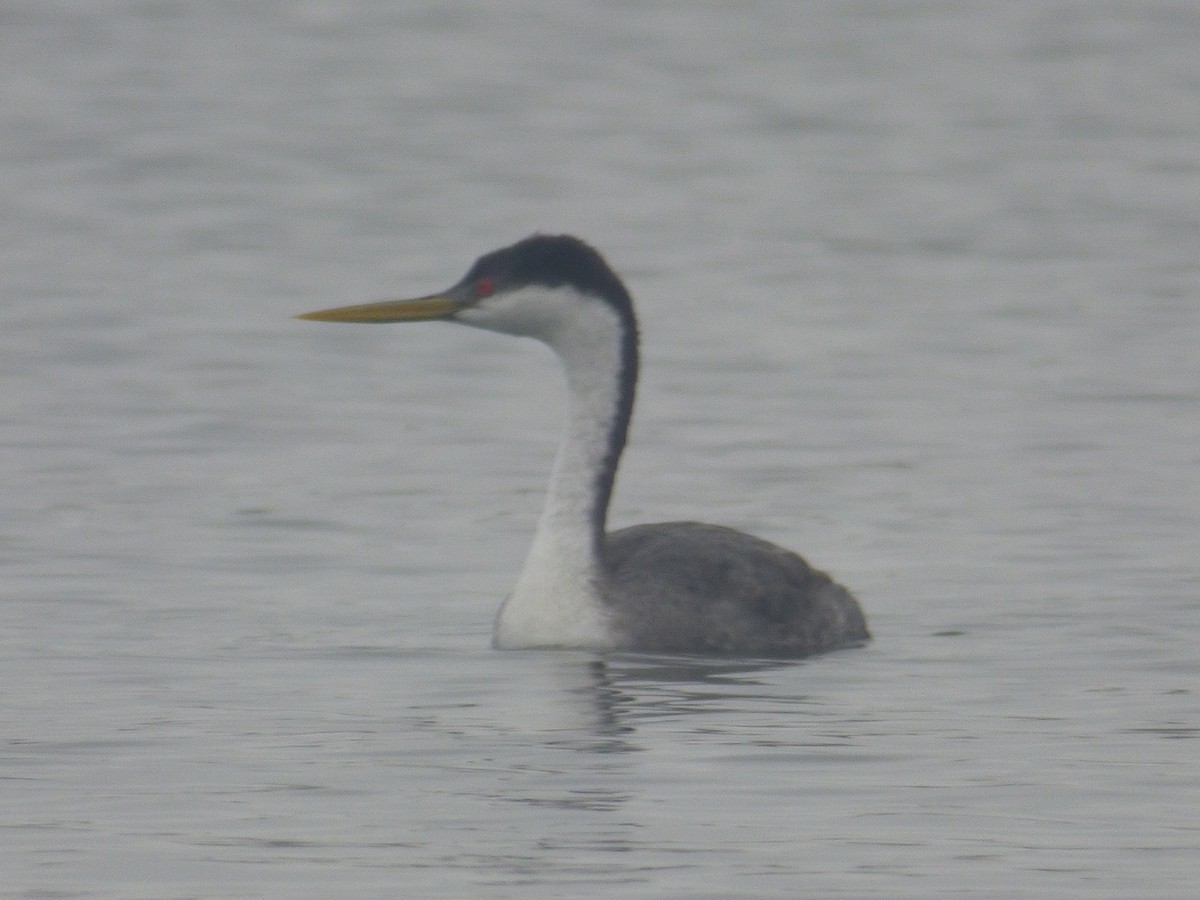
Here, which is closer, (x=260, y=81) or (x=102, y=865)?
(x=102, y=865)

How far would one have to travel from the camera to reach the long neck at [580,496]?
11875 millimetres

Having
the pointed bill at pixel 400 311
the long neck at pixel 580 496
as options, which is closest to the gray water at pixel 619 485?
the long neck at pixel 580 496

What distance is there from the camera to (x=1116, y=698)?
10.9 meters

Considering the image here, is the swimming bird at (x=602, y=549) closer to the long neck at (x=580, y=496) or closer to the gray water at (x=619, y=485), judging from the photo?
the long neck at (x=580, y=496)

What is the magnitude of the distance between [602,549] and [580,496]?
0.26m

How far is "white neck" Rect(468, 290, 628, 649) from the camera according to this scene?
38.9 feet

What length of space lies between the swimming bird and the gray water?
0.78 ft

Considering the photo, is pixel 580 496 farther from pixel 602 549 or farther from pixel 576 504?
pixel 602 549

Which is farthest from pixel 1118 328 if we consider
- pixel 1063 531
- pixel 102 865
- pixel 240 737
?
pixel 102 865

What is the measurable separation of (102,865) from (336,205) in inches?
783

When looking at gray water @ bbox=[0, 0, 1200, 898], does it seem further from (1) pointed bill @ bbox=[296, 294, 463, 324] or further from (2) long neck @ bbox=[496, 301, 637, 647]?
(1) pointed bill @ bbox=[296, 294, 463, 324]

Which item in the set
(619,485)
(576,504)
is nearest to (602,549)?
(576,504)

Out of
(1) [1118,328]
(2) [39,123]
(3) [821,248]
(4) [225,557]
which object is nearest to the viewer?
(4) [225,557]

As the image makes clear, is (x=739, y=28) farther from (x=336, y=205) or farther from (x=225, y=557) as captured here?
(x=225, y=557)
